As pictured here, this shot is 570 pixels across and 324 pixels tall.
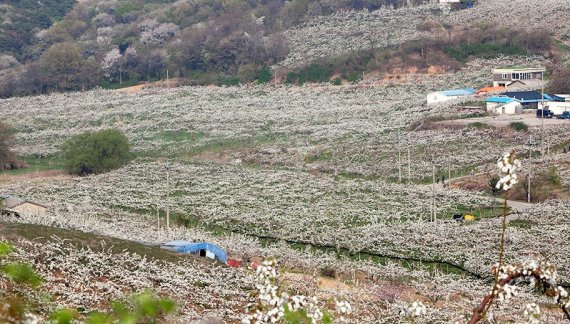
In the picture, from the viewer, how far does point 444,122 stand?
176ft

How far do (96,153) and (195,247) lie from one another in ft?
75.0

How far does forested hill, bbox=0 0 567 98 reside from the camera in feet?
240

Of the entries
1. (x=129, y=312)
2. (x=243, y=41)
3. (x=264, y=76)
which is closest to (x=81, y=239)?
(x=129, y=312)

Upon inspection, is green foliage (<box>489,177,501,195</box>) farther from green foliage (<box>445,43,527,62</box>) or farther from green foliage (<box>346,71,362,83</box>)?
green foliage (<box>445,43,527,62</box>)

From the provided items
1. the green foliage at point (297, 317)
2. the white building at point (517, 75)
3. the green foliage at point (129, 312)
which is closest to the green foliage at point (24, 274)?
the green foliage at point (129, 312)

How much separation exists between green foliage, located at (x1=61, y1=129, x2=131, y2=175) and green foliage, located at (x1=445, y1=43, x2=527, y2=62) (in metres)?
29.8

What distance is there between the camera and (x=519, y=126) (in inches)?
1948

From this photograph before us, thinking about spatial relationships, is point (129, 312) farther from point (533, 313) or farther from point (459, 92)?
point (459, 92)

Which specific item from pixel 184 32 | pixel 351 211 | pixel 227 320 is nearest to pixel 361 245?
pixel 351 211

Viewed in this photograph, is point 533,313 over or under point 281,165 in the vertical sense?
over

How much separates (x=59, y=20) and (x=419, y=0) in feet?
124

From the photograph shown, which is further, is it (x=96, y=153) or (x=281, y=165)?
(x=96, y=153)

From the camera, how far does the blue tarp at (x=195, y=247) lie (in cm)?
2753

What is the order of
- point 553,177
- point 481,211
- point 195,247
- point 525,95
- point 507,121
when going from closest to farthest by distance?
point 195,247, point 481,211, point 553,177, point 507,121, point 525,95
